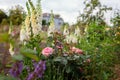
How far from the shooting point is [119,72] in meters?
4.69

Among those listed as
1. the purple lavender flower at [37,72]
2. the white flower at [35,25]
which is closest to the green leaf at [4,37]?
the purple lavender flower at [37,72]

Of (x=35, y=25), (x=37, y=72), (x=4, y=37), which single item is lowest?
(x=37, y=72)

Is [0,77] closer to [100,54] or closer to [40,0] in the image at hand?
[40,0]

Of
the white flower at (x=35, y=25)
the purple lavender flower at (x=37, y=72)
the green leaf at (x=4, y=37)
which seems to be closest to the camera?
the green leaf at (x=4, y=37)

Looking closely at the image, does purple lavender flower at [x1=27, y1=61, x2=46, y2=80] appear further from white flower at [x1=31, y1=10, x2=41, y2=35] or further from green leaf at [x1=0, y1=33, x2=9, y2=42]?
white flower at [x1=31, y1=10, x2=41, y2=35]

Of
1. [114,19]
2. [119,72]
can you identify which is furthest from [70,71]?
[114,19]

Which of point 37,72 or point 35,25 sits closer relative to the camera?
point 37,72

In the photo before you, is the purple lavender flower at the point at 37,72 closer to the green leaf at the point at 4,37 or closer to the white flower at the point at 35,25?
the green leaf at the point at 4,37

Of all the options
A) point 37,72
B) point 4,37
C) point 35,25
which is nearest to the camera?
point 4,37

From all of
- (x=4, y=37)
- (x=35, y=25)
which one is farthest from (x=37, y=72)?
(x=35, y=25)

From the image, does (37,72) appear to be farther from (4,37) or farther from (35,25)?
(35,25)

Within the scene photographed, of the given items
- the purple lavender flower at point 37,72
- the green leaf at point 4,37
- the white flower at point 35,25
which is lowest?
the purple lavender flower at point 37,72

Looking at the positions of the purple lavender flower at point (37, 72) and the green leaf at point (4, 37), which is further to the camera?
the purple lavender flower at point (37, 72)

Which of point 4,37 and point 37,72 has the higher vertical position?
point 4,37
